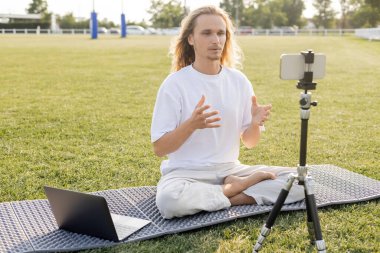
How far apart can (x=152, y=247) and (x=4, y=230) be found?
1.00 meters

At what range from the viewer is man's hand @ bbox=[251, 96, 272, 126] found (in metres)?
3.76

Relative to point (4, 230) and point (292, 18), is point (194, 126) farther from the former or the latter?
point (292, 18)

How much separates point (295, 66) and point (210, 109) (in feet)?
3.65

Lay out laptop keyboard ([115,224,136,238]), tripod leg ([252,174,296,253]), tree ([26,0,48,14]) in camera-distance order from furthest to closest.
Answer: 1. tree ([26,0,48,14])
2. laptop keyboard ([115,224,136,238])
3. tripod leg ([252,174,296,253])

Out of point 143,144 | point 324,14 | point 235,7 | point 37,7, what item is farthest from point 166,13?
point 143,144

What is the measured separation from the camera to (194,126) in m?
3.39

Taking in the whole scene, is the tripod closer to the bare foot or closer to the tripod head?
the tripod head

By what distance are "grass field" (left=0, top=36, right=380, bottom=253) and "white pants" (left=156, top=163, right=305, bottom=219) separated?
19 centimetres

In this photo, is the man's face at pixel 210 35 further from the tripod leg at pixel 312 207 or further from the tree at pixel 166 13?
the tree at pixel 166 13

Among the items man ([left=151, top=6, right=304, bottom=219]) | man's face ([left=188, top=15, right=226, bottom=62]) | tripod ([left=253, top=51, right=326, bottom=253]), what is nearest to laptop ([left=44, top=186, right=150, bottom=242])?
man ([left=151, top=6, right=304, bottom=219])

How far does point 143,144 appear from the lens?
620 cm

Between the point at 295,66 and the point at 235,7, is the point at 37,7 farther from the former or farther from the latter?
the point at 295,66

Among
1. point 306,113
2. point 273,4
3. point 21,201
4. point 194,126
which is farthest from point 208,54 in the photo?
point 273,4

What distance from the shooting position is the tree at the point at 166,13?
9162 cm
